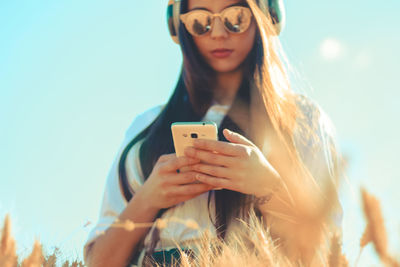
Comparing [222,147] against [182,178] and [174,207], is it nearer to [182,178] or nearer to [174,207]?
[182,178]

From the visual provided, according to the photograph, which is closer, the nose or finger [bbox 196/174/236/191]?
finger [bbox 196/174/236/191]

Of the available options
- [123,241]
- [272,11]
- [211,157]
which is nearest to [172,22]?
[272,11]

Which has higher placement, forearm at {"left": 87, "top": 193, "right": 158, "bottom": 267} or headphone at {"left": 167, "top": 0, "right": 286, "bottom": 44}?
headphone at {"left": 167, "top": 0, "right": 286, "bottom": 44}

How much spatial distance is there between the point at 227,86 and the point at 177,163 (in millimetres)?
850

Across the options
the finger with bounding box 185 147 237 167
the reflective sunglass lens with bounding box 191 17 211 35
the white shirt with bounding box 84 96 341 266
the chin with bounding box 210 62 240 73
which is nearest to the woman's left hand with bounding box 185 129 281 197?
the finger with bounding box 185 147 237 167

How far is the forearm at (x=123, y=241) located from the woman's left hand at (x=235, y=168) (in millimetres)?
359

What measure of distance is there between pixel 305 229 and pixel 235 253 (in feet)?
0.64

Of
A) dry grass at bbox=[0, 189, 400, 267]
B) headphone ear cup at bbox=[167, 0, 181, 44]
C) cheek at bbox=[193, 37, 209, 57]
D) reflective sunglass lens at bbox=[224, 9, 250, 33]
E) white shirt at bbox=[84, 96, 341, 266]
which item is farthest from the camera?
headphone ear cup at bbox=[167, 0, 181, 44]

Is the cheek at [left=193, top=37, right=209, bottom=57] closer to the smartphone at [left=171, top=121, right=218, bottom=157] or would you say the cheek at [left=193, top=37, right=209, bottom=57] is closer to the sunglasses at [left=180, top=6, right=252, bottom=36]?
the sunglasses at [left=180, top=6, right=252, bottom=36]

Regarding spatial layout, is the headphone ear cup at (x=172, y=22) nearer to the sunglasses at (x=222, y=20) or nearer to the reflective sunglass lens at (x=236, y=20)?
the sunglasses at (x=222, y=20)

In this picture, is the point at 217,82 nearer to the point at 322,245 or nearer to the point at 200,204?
the point at 200,204

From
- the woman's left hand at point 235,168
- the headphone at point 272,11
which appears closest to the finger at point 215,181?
the woman's left hand at point 235,168

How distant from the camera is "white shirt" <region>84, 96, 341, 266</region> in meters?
2.02

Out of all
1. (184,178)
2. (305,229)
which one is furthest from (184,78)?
(305,229)
